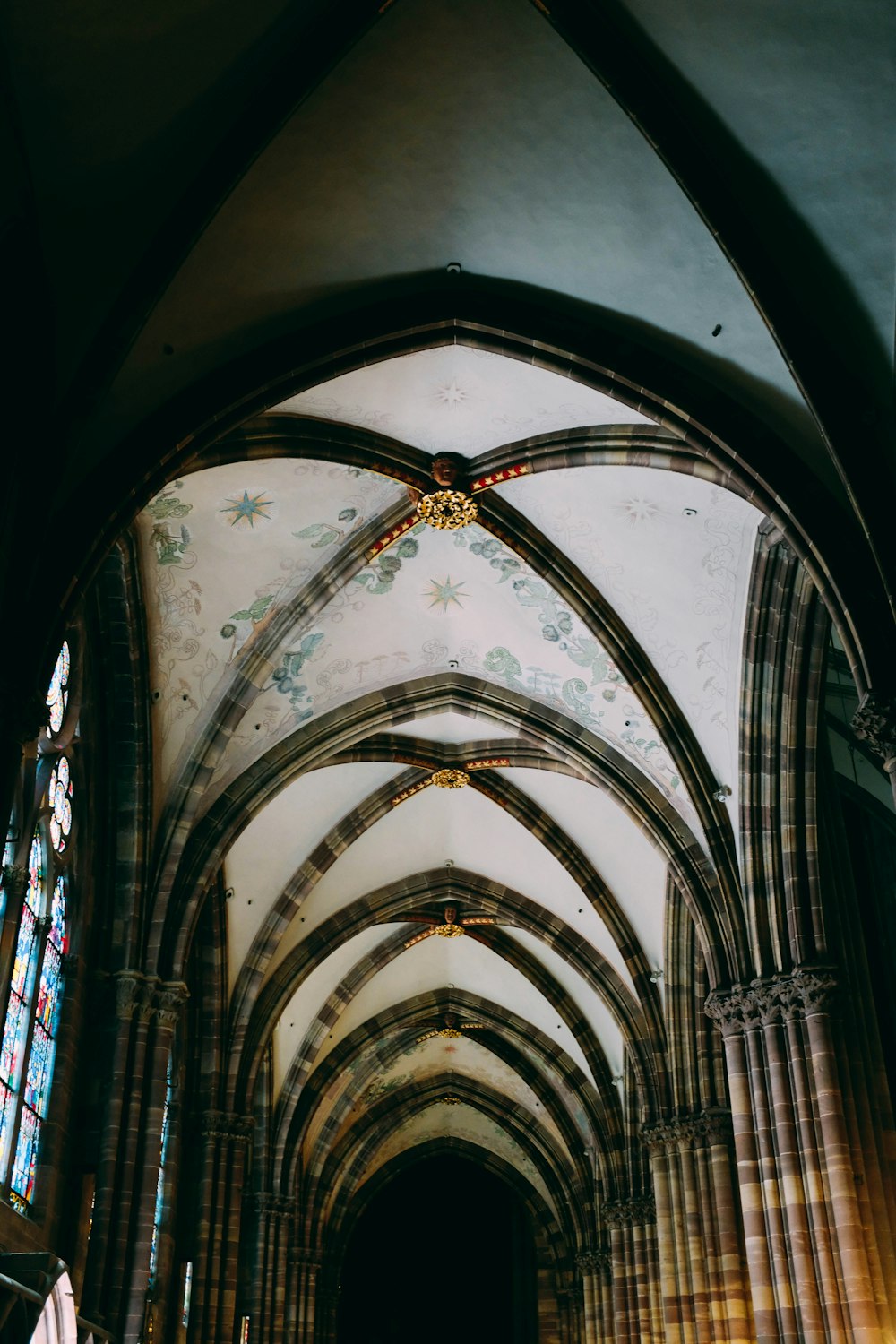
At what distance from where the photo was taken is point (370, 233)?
1071 cm

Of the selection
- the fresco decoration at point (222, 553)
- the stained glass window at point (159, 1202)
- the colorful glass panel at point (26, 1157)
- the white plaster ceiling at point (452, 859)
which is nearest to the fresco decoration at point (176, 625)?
the fresco decoration at point (222, 553)

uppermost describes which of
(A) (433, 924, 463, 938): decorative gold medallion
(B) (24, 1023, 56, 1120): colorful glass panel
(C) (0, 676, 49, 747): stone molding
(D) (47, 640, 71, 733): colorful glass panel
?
(A) (433, 924, 463, 938): decorative gold medallion

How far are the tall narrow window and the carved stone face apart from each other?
3.94m

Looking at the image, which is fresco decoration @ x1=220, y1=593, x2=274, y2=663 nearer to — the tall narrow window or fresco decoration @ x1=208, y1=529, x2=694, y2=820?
fresco decoration @ x1=208, y1=529, x2=694, y2=820

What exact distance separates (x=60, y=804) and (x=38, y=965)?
1.58 meters

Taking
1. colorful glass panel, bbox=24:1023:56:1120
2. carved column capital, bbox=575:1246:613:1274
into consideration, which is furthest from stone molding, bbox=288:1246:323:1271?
colorful glass panel, bbox=24:1023:56:1120

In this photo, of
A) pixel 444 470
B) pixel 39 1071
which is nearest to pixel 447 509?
pixel 444 470

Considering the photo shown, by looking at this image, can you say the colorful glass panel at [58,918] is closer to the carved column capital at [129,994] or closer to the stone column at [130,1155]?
the carved column capital at [129,994]

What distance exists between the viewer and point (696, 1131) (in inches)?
682

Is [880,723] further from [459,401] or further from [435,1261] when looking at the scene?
[435,1261]

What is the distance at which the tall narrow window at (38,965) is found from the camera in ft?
38.3

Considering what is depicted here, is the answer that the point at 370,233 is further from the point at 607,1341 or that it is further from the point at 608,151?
the point at 607,1341

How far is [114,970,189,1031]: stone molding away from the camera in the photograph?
14109mm

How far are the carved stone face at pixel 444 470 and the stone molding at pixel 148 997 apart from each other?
5970 mm
